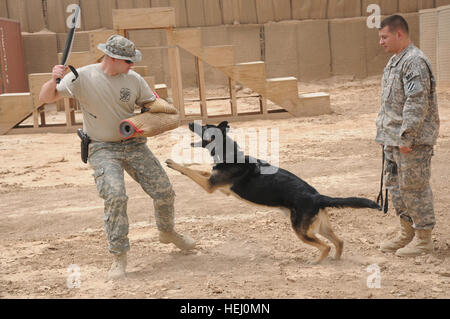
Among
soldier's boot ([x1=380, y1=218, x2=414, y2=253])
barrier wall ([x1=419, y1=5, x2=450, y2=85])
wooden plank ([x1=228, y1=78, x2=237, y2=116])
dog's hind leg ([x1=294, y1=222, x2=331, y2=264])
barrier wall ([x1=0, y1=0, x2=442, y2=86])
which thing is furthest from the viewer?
barrier wall ([x1=0, y1=0, x2=442, y2=86])

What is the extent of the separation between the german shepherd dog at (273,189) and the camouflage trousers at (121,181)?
0.71ft

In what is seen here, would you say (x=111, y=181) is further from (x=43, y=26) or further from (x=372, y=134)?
(x=43, y=26)

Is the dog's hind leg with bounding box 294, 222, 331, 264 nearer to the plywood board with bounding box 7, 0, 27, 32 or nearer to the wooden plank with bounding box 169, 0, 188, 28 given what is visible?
the wooden plank with bounding box 169, 0, 188, 28

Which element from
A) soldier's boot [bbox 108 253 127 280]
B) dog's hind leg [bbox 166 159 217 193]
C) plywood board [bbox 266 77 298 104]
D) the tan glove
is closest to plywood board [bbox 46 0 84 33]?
plywood board [bbox 266 77 298 104]

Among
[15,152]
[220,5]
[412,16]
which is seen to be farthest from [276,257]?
[412,16]

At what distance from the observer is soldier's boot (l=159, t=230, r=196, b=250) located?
4.63 metres

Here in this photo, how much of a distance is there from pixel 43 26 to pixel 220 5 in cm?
532

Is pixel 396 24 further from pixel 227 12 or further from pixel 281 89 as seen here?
pixel 227 12

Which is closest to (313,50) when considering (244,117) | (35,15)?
(244,117)

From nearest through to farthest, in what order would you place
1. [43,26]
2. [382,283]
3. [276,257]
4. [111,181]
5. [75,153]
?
[382,283], [111,181], [276,257], [75,153], [43,26]

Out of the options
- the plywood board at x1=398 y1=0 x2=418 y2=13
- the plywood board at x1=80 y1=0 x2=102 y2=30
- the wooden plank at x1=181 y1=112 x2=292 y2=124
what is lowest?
the wooden plank at x1=181 y1=112 x2=292 y2=124

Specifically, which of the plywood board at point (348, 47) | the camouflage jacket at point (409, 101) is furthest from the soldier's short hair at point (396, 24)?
the plywood board at point (348, 47)

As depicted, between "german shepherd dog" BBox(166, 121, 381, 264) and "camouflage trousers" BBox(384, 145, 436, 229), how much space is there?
49cm

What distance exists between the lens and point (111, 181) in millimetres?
4047
